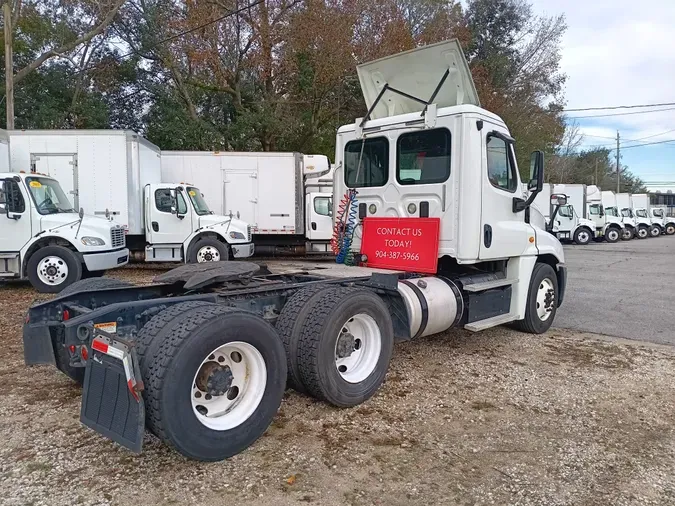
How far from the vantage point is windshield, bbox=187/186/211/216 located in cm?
Result: 1394

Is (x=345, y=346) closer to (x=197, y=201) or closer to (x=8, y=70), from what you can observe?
(x=197, y=201)

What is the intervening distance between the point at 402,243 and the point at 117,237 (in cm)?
747

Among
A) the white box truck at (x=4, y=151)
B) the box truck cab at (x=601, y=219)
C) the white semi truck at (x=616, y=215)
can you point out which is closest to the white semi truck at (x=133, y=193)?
the white box truck at (x=4, y=151)

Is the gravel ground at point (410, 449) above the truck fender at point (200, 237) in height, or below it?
below

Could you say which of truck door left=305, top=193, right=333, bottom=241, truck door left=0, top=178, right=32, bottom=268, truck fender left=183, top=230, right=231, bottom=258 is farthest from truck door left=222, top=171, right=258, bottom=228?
truck door left=0, top=178, right=32, bottom=268

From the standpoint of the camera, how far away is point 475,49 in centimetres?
3161

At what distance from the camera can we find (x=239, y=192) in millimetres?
15695

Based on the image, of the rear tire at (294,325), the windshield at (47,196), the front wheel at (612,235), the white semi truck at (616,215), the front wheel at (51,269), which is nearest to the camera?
the rear tire at (294,325)

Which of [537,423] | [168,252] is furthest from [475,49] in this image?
[537,423]

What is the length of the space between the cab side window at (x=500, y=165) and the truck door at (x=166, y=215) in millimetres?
9368

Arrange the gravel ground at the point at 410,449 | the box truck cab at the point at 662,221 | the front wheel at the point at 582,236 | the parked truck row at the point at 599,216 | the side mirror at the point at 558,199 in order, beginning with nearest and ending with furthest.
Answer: the gravel ground at the point at 410,449
the side mirror at the point at 558,199
the parked truck row at the point at 599,216
the front wheel at the point at 582,236
the box truck cab at the point at 662,221

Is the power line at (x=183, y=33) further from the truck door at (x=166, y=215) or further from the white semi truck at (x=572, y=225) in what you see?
the white semi truck at (x=572, y=225)

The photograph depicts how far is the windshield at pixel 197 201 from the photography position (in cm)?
1394

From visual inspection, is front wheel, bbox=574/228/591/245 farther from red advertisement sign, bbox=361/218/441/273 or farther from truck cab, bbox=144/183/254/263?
red advertisement sign, bbox=361/218/441/273
